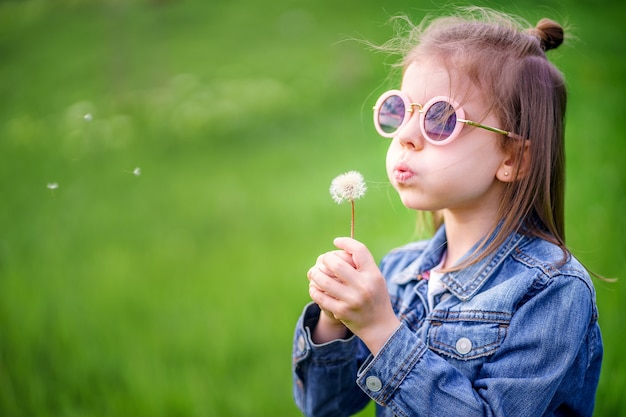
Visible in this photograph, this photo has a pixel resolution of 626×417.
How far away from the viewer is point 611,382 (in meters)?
2.63

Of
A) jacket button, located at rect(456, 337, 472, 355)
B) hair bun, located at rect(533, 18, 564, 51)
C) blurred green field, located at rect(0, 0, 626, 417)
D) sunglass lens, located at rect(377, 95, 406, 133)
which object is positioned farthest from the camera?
blurred green field, located at rect(0, 0, 626, 417)

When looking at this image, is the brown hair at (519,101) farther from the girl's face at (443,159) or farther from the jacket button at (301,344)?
the jacket button at (301,344)

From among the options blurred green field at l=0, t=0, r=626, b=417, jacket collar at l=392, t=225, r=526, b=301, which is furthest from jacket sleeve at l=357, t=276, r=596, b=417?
blurred green field at l=0, t=0, r=626, b=417

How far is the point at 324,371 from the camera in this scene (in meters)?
1.66

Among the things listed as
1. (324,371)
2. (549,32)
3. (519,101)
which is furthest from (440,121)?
(324,371)

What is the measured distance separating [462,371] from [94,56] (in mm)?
4772

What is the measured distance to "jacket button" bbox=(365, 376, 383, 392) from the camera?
137cm

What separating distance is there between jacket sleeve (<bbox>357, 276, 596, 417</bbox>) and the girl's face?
0.31 meters

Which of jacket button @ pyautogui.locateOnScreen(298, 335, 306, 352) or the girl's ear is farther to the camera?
jacket button @ pyautogui.locateOnScreen(298, 335, 306, 352)

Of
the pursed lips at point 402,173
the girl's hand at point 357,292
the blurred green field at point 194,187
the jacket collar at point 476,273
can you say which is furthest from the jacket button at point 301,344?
the blurred green field at point 194,187

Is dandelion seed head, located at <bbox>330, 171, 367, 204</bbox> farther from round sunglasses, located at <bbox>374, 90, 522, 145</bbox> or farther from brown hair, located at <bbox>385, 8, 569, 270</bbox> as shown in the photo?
brown hair, located at <bbox>385, 8, 569, 270</bbox>

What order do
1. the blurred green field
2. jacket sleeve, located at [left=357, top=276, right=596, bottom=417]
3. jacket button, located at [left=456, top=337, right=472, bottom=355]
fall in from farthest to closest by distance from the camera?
1. the blurred green field
2. jacket button, located at [left=456, top=337, right=472, bottom=355]
3. jacket sleeve, located at [left=357, top=276, right=596, bottom=417]

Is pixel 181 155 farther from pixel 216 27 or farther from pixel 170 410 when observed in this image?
pixel 170 410

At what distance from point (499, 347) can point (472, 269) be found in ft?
0.76
